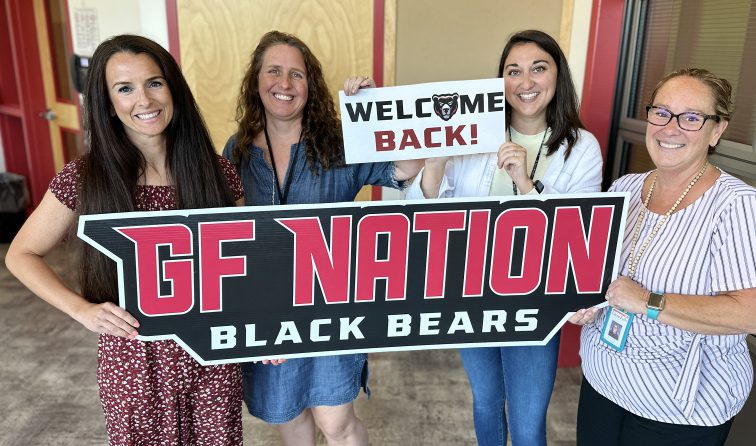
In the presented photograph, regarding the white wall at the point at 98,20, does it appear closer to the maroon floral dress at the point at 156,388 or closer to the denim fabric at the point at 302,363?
the denim fabric at the point at 302,363

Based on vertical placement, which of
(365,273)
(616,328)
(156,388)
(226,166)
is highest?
(226,166)

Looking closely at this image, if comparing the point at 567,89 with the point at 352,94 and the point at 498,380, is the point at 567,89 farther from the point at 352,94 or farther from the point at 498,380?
the point at 498,380

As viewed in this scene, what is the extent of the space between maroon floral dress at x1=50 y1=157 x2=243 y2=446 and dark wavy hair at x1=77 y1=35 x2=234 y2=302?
0.15 feet

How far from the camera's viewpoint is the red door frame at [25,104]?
188 inches

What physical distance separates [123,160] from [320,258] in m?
0.54

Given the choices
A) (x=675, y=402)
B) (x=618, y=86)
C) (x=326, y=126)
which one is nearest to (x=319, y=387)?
(x=326, y=126)

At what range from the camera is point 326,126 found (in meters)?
1.76

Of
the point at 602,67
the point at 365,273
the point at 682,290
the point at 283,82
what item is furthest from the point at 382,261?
the point at 602,67

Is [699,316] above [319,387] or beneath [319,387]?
above

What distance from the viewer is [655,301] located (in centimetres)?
135

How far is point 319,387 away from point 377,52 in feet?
5.91

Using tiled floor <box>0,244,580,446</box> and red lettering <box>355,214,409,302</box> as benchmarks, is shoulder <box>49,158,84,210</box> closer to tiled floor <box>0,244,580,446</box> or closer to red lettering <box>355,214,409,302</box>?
red lettering <box>355,214,409,302</box>

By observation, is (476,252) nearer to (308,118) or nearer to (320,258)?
(320,258)

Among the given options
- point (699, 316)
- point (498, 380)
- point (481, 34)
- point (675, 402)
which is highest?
point (481, 34)
